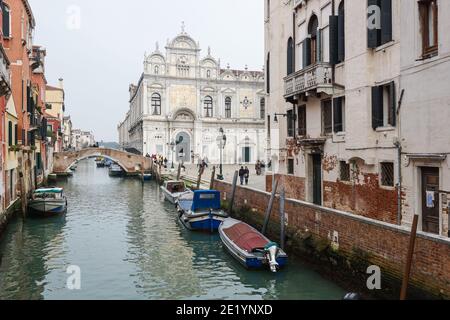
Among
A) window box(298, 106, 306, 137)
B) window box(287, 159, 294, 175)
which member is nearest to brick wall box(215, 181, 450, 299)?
window box(287, 159, 294, 175)

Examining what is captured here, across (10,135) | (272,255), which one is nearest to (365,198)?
(272,255)

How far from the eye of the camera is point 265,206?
49.6ft

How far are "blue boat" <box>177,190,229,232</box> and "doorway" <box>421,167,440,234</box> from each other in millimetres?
7962

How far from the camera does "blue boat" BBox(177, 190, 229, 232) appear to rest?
16.0 m

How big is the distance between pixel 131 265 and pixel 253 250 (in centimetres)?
337

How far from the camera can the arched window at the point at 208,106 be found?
4884 centimetres

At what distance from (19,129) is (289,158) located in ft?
38.8

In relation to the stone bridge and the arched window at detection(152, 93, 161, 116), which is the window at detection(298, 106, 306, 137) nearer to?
the stone bridge

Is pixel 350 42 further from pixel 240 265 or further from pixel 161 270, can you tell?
pixel 161 270

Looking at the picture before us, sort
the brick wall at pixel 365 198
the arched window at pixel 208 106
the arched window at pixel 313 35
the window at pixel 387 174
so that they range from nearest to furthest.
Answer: the brick wall at pixel 365 198 < the window at pixel 387 174 < the arched window at pixel 313 35 < the arched window at pixel 208 106

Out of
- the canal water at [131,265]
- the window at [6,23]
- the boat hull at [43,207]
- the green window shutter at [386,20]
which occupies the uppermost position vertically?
the window at [6,23]

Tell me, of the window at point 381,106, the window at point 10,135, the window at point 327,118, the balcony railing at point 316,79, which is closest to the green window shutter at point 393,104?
the window at point 381,106

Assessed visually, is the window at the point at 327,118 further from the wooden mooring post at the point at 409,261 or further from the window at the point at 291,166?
the wooden mooring post at the point at 409,261

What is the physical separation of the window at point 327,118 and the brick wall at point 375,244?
2.55 meters
